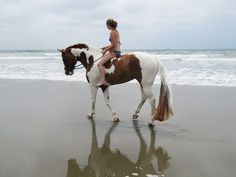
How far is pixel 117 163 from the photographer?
452 cm

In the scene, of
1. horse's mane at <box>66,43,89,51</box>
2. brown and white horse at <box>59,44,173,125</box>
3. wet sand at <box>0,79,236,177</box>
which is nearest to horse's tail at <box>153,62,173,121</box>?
brown and white horse at <box>59,44,173,125</box>

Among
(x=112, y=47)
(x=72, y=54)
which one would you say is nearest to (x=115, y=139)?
(x=112, y=47)

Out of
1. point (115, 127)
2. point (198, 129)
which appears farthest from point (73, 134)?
point (198, 129)

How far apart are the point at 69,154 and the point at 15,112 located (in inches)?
135

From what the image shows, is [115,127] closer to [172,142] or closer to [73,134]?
[73,134]

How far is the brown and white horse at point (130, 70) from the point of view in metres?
6.28

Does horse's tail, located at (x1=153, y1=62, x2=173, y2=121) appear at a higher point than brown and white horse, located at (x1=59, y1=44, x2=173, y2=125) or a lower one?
lower

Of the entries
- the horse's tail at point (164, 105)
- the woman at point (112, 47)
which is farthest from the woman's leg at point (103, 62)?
the horse's tail at point (164, 105)

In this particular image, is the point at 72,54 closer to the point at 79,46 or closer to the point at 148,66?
the point at 79,46

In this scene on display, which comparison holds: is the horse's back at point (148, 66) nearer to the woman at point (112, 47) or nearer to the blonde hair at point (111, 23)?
the woman at point (112, 47)

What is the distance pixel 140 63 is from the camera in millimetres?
6484

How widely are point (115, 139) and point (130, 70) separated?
60.9 inches

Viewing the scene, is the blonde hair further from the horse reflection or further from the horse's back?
the horse reflection

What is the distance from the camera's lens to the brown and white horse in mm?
6277
